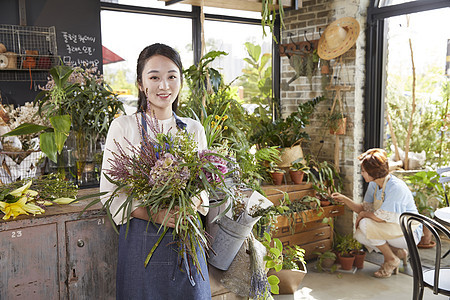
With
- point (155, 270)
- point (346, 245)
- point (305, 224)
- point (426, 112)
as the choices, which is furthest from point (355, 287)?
point (155, 270)

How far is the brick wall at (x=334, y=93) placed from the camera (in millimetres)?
4816

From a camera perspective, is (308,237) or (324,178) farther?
(324,178)

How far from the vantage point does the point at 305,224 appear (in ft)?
15.1

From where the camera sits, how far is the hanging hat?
15.0ft

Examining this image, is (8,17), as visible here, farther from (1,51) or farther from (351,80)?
(351,80)

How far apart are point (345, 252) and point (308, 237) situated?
0.39 m

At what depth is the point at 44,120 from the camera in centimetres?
303

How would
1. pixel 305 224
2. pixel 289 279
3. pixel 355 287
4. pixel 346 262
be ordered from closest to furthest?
pixel 289 279 → pixel 355 287 → pixel 346 262 → pixel 305 224

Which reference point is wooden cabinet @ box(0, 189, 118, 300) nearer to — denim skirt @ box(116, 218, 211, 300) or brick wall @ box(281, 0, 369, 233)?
denim skirt @ box(116, 218, 211, 300)

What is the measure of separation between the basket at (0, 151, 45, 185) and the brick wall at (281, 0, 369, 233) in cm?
328

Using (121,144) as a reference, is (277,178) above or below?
below

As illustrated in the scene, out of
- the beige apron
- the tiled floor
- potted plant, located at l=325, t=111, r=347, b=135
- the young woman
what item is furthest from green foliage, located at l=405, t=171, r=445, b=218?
the young woman

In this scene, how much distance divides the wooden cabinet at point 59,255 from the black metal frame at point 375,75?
11.0ft

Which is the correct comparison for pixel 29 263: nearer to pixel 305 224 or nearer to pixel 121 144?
pixel 121 144
